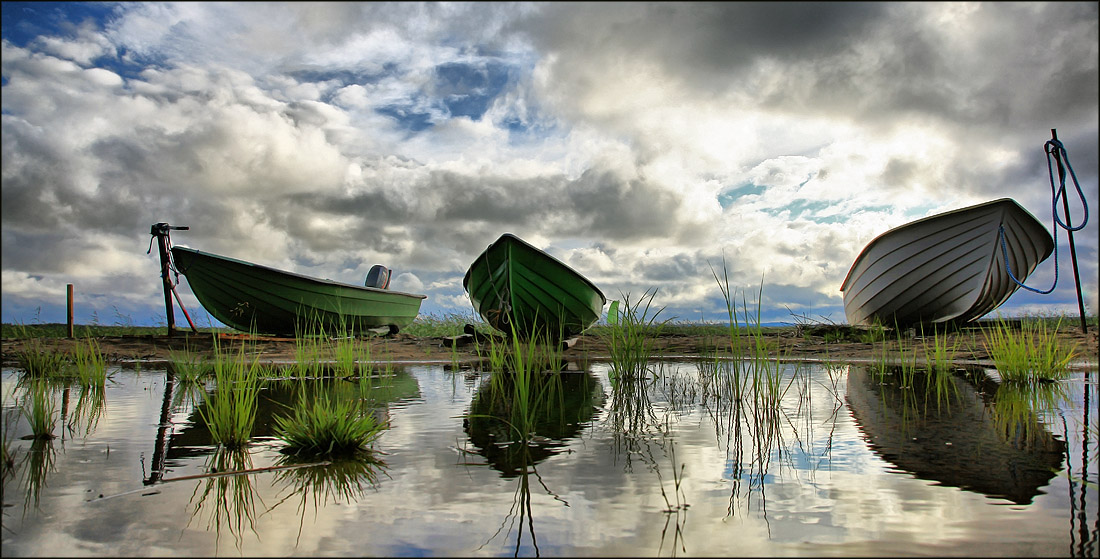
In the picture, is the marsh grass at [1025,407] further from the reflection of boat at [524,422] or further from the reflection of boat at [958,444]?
the reflection of boat at [524,422]

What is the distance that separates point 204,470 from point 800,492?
6.99ft

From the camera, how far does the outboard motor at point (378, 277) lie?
13517 mm

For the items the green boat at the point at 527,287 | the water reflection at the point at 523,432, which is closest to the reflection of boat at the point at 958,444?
the water reflection at the point at 523,432

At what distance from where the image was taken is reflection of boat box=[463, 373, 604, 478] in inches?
101

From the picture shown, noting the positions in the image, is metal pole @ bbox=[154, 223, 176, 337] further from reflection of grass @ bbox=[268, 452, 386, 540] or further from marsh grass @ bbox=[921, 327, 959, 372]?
marsh grass @ bbox=[921, 327, 959, 372]

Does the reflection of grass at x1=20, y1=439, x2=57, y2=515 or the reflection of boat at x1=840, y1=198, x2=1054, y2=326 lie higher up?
the reflection of boat at x1=840, y1=198, x2=1054, y2=326

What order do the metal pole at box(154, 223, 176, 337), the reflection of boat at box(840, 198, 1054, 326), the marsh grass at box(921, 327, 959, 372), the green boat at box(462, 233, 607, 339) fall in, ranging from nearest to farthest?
the marsh grass at box(921, 327, 959, 372), the green boat at box(462, 233, 607, 339), the reflection of boat at box(840, 198, 1054, 326), the metal pole at box(154, 223, 176, 337)

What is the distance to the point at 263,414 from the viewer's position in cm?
367

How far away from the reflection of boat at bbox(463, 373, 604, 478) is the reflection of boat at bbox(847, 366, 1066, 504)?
138cm

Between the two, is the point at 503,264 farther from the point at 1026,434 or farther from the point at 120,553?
the point at 120,553

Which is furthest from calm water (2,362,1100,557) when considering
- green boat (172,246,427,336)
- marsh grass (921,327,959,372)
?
green boat (172,246,427,336)

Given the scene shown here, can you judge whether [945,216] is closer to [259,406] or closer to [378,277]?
[259,406]

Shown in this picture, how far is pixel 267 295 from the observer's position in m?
10.7

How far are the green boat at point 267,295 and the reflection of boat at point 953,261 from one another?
808 cm
